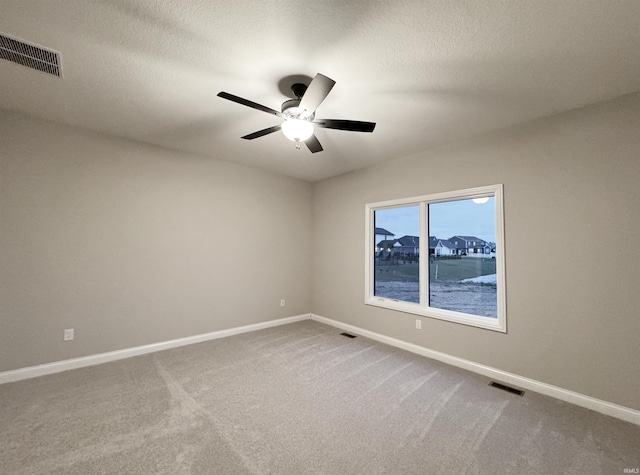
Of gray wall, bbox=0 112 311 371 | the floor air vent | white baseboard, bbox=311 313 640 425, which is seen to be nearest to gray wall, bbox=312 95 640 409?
white baseboard, bbox=311 313 640 425

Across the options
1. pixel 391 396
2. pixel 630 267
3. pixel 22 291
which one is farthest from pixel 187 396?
pixel 630 267

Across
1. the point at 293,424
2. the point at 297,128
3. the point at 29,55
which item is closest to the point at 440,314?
the point at 293,424

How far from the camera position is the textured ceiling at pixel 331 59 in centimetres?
154

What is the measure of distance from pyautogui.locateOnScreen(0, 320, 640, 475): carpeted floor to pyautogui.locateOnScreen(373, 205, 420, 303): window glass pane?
45.6 inches

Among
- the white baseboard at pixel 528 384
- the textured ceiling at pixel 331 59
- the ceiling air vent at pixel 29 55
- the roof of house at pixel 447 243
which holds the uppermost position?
the textured ceiling at pixel 331 59

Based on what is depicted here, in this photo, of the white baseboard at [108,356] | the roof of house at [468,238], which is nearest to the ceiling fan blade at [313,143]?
the roof of house at [468,238]

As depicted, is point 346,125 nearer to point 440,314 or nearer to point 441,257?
point 441,257

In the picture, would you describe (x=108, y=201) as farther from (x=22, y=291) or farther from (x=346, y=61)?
(x=346, y=61)

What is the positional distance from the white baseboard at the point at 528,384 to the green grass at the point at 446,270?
89cm

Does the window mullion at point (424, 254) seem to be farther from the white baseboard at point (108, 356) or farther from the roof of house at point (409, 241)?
the white baseboard at point (108, 356)

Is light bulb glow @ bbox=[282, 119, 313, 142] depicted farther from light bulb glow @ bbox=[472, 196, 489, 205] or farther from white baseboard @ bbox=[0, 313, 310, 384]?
white baseboard @ bbox=[0, 313, 310, 384]

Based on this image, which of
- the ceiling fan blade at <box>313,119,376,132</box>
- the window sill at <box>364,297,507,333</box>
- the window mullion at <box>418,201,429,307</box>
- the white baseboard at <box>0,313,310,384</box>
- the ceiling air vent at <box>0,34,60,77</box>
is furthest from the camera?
the window mullion at <box>418,201,429,307</box>

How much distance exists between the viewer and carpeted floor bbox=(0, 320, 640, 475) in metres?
1.68

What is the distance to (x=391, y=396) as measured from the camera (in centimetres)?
247
